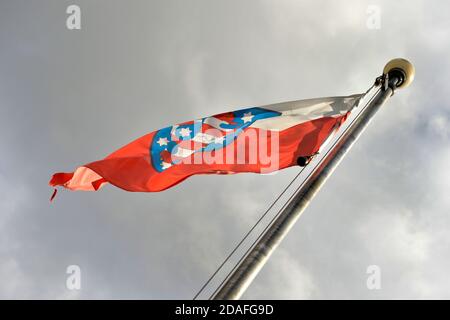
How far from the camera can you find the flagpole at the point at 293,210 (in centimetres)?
911

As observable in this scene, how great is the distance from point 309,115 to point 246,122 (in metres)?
2.24

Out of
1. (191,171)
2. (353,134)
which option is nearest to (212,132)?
(191,171)

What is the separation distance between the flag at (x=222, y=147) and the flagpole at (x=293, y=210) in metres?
0.63

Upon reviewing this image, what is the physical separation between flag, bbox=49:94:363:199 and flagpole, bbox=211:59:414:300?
2.06 feet

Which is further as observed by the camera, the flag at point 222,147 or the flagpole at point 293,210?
the flag at point 222,147

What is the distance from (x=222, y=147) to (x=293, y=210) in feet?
15.8

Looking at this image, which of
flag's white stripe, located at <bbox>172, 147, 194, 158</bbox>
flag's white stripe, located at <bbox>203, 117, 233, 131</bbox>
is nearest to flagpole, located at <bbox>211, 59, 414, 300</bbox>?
flag's white stripe, located at <bbox>203, 117, 233, 131</bbox>

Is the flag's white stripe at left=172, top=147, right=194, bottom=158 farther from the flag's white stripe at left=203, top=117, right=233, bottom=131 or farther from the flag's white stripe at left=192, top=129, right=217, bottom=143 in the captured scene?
the flag's white stripe at left=203, top=117, right=233, bottom=131

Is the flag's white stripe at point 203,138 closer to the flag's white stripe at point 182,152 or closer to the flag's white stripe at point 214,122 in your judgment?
the flag's white stripe at point 214,122

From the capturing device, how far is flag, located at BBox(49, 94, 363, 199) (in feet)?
46.2

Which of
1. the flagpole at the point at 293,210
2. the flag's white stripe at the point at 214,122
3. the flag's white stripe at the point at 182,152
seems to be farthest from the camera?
the flag's white stripe at the point at 214,122

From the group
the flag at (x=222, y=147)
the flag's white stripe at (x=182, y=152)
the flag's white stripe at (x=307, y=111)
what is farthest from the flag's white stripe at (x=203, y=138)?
the flag's white stripe at (x=307, y=111)
